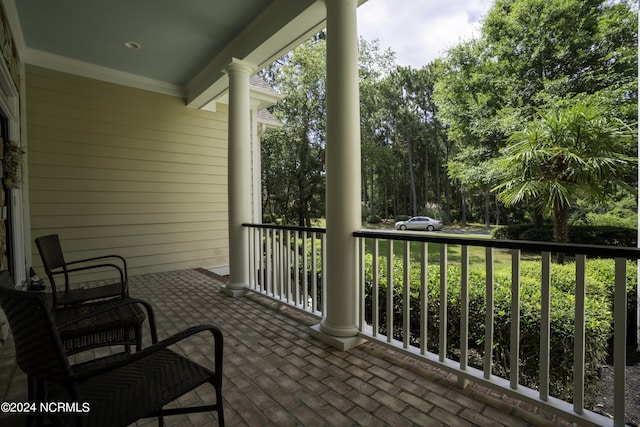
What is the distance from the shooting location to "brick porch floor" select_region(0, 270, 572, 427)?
1.59 meters

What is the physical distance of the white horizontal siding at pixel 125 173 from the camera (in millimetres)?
4168

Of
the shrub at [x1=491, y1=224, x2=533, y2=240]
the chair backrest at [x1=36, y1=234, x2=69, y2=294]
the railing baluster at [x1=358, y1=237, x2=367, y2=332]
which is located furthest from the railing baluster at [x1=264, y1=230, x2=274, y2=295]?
the shrub at [x1=491, y1=224, x2=533, y2=240]

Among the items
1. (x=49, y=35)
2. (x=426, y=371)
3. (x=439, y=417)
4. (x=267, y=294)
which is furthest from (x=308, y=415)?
(x=49, y=35)

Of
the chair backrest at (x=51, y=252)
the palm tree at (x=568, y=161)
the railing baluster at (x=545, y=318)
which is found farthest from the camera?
the palm tree at (x=568, y=161)

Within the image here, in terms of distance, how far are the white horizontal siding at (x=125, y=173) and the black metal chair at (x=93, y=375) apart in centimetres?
397

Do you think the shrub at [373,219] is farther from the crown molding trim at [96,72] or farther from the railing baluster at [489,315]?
the railing baluster at [489,315]

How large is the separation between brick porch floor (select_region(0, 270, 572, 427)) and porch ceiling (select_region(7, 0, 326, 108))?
9.36 feet

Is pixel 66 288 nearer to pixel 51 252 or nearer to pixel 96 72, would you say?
pixel 51 252

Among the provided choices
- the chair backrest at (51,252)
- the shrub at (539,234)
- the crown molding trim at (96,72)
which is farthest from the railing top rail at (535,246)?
the shrub at (539,234)

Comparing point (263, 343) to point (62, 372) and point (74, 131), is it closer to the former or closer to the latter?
point (62, 372)

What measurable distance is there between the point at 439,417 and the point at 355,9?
2776mm

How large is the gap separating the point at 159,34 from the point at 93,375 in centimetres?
388

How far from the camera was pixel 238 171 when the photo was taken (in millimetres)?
3824

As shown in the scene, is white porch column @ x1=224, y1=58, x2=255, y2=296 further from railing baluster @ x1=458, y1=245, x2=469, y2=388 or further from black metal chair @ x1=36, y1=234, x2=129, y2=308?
railing baluster @ x1=458, y1=245, x2=469, y2=388
